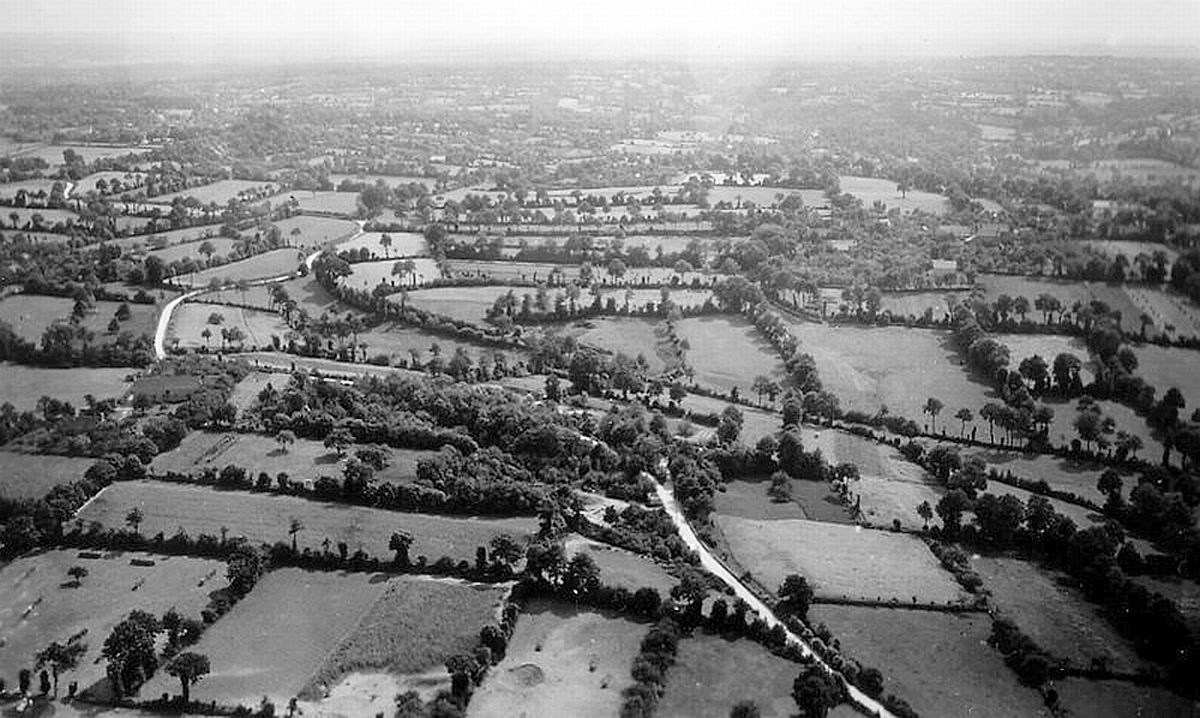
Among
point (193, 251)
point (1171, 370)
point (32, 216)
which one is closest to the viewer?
point (1171, 370)

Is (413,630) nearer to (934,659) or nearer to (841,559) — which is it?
(841,559)

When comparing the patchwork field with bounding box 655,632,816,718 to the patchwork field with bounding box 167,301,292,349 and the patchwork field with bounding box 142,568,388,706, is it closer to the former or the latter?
the patchwork field with bounding box 142,568,388,706

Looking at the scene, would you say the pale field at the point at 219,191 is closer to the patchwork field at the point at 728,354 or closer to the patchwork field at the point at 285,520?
the patchwork field at the point at 728,354

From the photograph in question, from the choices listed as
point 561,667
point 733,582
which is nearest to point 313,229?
point 733,582

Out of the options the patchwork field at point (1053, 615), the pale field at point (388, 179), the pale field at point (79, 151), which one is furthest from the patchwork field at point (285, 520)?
the pale field at point (79, 151)

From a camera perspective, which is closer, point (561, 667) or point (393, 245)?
point (561, 667)

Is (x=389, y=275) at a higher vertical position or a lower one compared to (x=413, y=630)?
higher
